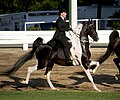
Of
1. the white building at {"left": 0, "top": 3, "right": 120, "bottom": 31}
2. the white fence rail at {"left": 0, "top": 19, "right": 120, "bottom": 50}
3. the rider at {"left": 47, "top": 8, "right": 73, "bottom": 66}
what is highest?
the rider at {"left": 47, "top": 8, "right": 73, "bottom": 66}

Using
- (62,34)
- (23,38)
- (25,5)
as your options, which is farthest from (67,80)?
(25,5)

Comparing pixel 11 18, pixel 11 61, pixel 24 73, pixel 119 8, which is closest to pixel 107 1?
pixel 119 8

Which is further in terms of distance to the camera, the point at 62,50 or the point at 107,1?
the point at 107,1

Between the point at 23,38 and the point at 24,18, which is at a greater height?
the point at 23,38

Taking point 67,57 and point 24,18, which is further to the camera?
point 24,18

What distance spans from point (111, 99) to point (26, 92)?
272 centimetres

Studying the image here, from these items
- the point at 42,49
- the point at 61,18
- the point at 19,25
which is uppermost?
the point at 61,18

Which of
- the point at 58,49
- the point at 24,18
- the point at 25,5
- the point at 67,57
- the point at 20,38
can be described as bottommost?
the point at 24,18

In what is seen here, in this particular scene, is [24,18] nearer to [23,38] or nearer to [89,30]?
Result: [23,38]

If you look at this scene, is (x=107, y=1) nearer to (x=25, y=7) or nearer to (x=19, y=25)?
(x=25, y=7)

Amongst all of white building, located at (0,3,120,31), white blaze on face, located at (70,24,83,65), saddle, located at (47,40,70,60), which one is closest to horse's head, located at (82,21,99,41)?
white blaze on face, located at (70,24,83,65)

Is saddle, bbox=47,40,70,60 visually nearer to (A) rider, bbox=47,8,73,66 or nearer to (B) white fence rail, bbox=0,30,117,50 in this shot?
(A) rider, bbox=47,8,73,66

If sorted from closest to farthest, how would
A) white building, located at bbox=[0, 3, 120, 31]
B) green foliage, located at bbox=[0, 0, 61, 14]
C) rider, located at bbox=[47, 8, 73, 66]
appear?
rider, located at bbox=[47, 8, 73, 66] < white building, located at bbox=[0, 3, 120, 31] < green foliage, located at bbox=[0, 0, 61, 14]

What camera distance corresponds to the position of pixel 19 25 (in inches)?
1389
